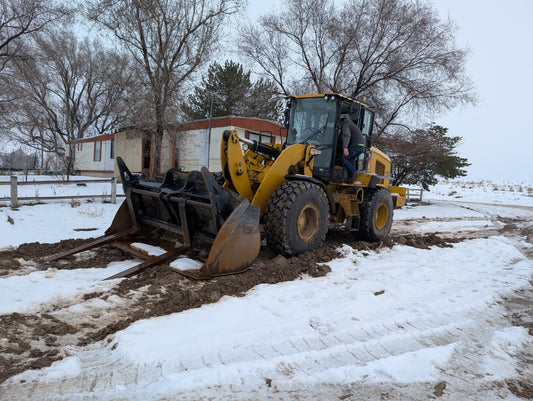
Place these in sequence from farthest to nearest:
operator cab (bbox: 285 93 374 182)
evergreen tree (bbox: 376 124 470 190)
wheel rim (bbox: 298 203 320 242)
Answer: evergreen tree (bbox: 376 124 470 190) < operator cab (bbox: 285 93 374 182) < wheel rim (bbox: 298 203 320 242)

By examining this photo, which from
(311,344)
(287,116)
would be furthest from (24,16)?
(311,344)

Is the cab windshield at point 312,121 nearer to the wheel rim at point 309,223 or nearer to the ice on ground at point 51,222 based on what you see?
the wheel rim at point 309,223

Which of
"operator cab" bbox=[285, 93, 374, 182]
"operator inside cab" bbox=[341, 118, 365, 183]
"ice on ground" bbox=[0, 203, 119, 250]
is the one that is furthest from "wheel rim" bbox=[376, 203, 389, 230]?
"ice on ground" bbox=[0, 203, 119, 250]

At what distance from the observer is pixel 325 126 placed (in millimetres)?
6387

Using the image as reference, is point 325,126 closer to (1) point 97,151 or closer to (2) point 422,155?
(2) point 422,155

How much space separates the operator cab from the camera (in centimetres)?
A: 632

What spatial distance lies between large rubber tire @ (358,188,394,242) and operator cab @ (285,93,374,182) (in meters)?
1.04

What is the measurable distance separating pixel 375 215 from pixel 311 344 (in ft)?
15.3

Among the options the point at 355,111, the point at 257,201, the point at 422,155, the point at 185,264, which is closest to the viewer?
Answer: the point at 185,264

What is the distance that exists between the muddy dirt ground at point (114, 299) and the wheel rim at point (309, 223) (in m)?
0.30

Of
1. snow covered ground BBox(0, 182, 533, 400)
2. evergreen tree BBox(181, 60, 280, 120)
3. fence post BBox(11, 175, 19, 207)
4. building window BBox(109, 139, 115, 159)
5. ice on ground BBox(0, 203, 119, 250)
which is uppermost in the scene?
evergreen tree BBox(181, 60, 280, 120)

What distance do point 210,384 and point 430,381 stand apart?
1.59 meters

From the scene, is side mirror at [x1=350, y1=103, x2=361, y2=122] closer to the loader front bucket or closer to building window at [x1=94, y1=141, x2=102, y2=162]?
the loader front bucket

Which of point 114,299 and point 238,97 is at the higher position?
point 238,97
